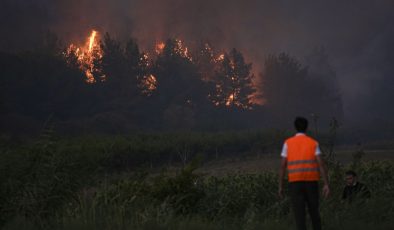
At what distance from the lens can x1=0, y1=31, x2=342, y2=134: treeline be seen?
6781 cm

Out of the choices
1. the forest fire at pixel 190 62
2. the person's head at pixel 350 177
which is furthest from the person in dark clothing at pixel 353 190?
the forest fire at pixel 190 62

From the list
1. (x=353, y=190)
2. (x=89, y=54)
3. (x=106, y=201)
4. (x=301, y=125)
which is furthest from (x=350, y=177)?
(x=89, y=54)

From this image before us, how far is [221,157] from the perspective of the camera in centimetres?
5944

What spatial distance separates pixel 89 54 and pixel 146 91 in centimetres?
1427

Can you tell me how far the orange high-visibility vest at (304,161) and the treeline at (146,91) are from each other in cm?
5321

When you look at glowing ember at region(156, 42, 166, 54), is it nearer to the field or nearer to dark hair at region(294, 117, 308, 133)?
the field

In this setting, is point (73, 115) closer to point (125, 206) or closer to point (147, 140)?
point (147, 140)

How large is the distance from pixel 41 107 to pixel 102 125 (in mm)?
7877

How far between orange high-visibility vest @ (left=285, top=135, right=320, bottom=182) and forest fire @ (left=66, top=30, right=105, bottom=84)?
231ft

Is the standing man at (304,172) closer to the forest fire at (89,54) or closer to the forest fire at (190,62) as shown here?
the forest fire at (89,54)

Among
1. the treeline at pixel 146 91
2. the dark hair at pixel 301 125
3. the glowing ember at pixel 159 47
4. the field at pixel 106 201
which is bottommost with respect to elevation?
the field at pixel 106 201

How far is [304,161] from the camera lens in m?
8.45

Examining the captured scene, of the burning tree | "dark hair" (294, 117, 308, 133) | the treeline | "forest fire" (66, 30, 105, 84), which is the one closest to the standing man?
"dark hair" (294, 117, 308, 133)

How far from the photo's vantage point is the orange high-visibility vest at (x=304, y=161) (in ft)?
27.7
